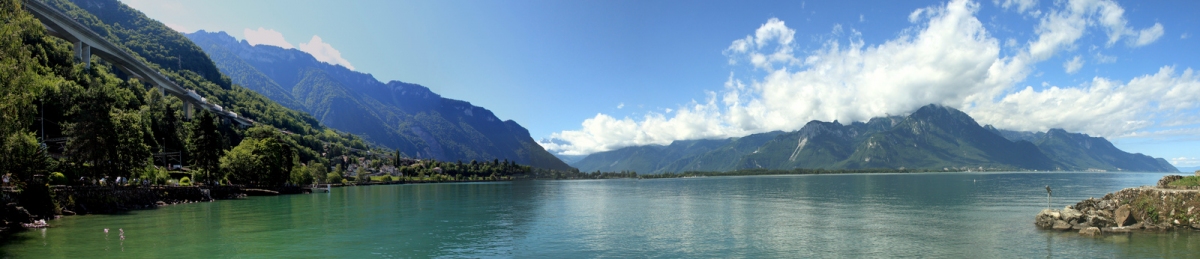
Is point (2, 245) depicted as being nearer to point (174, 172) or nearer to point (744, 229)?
point (744, 229)

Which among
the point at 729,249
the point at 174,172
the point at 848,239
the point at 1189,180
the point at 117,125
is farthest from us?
the point at 174,172

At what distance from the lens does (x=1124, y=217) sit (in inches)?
1439

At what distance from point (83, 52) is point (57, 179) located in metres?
102

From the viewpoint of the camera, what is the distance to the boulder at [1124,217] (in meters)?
36.6

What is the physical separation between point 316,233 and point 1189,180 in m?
61.5

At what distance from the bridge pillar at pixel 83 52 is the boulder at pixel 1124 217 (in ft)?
557

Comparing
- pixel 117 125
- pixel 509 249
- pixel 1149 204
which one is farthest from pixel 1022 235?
pixel 117 125

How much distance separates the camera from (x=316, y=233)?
40250mm

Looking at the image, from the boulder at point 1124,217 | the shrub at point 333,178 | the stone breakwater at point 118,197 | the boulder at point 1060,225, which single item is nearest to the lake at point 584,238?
the boulder at point 1060,225

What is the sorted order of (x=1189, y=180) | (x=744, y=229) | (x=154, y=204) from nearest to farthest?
(x=1189, y=180), (x=744, y=229), (x=154, y=204)

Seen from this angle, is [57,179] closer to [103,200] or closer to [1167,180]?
[103,200]

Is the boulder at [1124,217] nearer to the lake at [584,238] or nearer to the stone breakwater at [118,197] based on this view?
the lake at [584,238]

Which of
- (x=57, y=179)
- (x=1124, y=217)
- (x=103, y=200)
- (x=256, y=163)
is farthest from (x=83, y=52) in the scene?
(x=1124, y=217)

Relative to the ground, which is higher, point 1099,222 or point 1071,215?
point 1071,215
